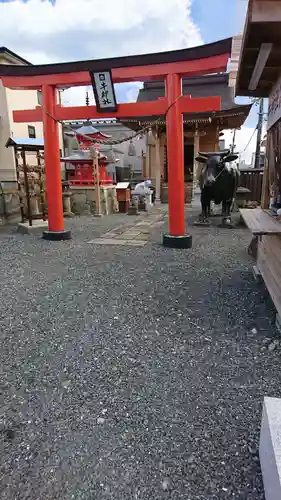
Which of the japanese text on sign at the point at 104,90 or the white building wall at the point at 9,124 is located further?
the white building wall at the point at 9,124

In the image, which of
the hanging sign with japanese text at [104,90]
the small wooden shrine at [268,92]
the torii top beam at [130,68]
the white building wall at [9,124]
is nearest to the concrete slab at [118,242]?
the hanging sign with japanese text at [104,90]

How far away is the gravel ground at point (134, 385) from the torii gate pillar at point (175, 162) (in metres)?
1.85

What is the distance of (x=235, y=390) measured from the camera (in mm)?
2092

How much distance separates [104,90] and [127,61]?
2.07ft

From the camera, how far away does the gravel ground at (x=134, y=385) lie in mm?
1517

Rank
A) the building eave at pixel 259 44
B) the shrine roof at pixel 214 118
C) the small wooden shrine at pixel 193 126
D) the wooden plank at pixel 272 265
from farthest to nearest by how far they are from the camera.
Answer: the small wooden shrine at pixel 193 126
the shrine roof at pixel 214 118
the wooden plank at pixel 272 265
the building eave at pixel 259 44

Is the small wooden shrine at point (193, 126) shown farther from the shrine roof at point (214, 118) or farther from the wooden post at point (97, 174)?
the wooden post at point (97, 174)

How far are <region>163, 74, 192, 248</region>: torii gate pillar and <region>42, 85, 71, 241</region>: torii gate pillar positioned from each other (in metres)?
2.40

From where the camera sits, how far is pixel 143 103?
593 cm

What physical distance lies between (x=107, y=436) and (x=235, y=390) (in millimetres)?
875

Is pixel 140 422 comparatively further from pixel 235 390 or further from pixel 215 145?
pixel 215 145

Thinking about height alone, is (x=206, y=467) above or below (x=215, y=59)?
below

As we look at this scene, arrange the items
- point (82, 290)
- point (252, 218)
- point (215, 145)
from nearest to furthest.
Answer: point (252, 218)
point (82, 290)
point (215, 145)

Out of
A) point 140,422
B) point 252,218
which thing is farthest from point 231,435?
point 252,218
